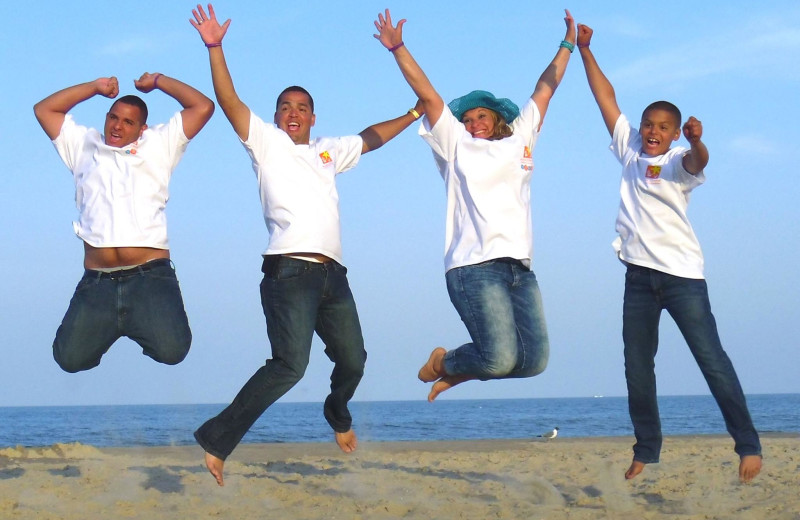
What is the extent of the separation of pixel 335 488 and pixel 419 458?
3.16m

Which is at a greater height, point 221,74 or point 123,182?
point 221,74

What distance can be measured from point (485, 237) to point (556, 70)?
182 cm

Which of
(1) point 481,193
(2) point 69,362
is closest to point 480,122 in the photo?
(1) point 481,193

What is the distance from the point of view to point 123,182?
6.51 meters

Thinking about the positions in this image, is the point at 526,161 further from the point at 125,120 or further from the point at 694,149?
the point at 125,120

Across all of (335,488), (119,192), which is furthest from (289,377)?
(335,488)

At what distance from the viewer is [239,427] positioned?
258 inches

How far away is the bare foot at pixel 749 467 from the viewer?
6570 millimetres

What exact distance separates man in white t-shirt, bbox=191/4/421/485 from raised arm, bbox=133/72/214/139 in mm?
527

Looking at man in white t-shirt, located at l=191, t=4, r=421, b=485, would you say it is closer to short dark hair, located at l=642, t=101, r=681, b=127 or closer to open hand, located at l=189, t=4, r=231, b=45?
open hand, located at l=189, t=4, r=231, b=45

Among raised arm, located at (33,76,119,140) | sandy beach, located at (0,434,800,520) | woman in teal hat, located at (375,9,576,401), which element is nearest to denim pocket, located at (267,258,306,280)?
woman in teal hat, located at (375,9,576,401)

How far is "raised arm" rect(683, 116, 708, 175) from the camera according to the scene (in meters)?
6.11

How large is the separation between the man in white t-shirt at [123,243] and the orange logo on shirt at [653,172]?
11.1 feet

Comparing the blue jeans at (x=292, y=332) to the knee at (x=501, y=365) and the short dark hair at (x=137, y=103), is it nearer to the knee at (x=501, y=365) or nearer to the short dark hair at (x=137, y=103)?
the knee at (x=501, y=365)
